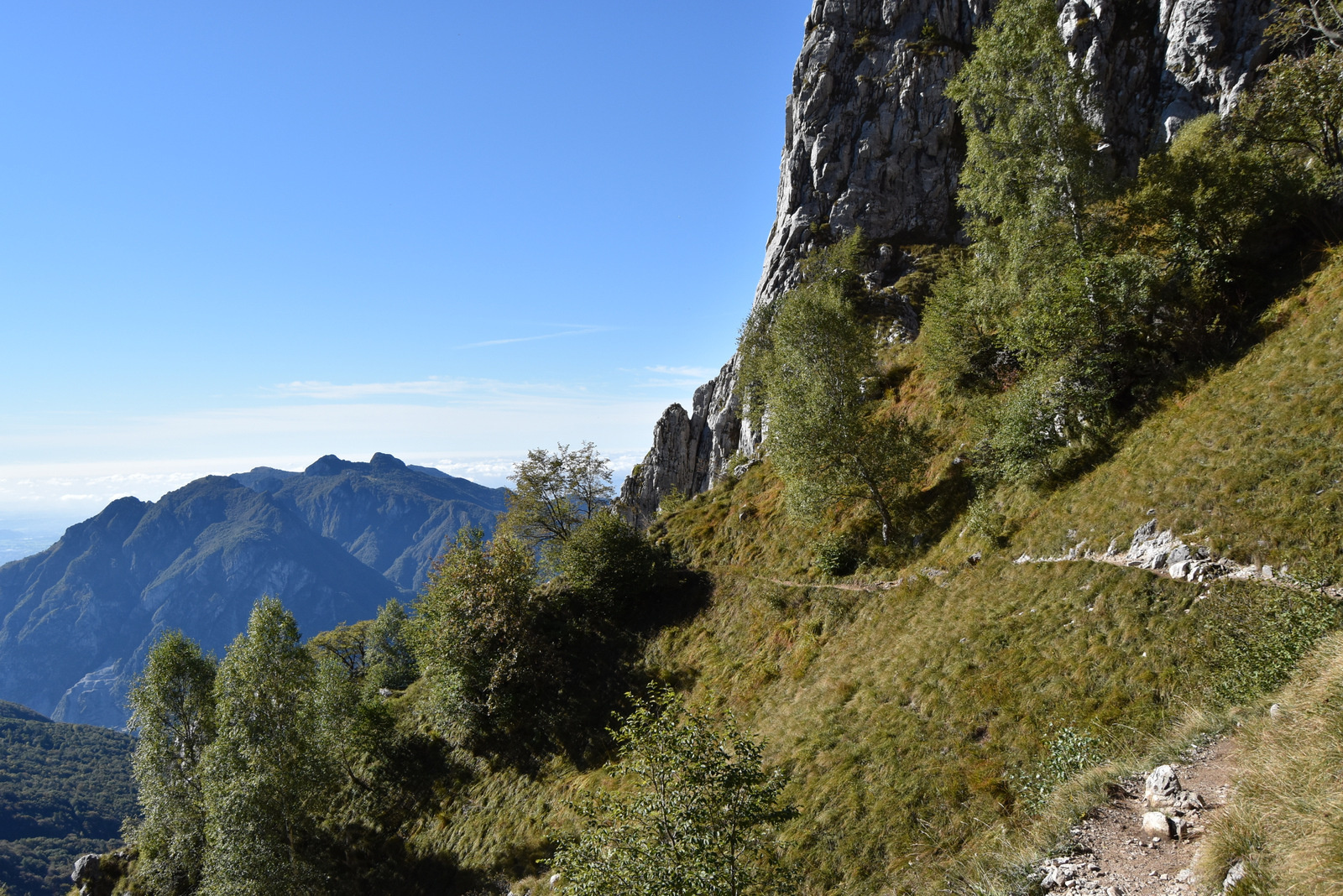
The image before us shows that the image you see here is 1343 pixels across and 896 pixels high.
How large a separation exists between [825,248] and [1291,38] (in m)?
50.3

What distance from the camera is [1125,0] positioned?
66062 millimetres

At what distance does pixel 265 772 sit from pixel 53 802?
210 m

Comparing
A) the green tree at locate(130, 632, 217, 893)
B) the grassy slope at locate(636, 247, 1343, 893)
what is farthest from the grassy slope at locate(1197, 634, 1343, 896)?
the green tree at locate(130, 632, 217, 893)

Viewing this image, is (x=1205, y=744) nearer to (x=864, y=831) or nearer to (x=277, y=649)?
(x=864, y=831)

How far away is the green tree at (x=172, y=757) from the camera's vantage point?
3644 centimetres

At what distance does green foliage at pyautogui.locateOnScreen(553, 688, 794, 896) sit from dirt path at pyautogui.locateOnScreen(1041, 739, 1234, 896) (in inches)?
205

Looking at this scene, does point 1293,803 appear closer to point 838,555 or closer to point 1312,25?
point 838,555

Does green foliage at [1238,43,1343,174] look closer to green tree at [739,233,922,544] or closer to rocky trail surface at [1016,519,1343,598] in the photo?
rocky trail surface at [1016,519,1343,598]

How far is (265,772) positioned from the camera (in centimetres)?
3266

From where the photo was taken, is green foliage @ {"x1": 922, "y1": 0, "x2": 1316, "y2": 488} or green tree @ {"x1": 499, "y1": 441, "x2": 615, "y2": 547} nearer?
green foliage @ {"x1": 922, "y1": 0, "x2": 1316, "y2": 488}

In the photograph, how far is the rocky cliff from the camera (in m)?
63.2

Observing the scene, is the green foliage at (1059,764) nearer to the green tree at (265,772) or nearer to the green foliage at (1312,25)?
the green foliage at (1312,25)

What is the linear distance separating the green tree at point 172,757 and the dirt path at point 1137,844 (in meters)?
44.4

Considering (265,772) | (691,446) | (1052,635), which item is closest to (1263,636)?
(1052,635)
